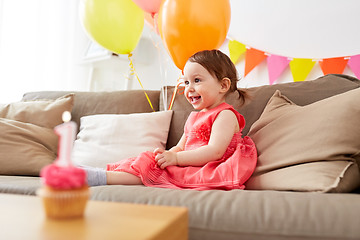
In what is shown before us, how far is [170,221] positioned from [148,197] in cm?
41

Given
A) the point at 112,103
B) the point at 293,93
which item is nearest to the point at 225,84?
the point at 293,93

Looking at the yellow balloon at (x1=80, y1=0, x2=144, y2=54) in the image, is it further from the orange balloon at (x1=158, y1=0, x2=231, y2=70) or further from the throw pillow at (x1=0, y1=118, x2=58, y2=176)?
the throw pillow at (x1=0, y1=118, x2=58, y2=176)

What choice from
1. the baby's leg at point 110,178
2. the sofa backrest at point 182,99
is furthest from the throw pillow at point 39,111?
the baby's leg at point 110,178

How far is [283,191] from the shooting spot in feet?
3.50

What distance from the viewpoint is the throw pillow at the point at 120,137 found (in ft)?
5.34

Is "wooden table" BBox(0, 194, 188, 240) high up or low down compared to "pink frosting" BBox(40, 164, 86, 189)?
down

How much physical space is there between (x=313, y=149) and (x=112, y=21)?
1.30 meters

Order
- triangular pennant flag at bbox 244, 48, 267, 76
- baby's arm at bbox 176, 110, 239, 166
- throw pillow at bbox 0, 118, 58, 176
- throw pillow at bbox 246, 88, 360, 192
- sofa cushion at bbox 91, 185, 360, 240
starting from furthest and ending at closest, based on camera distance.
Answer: triangular pennant flag at bbox 244, 48, 267, 76 → throw pillow at bbox 0, 118, 58, 176 → baby's arm at bbox 176, 110, 239, 166 → throw pillow at bbox 246, 88, 360, 192 → sofa cushion at bbox 91, 185, 360, 240

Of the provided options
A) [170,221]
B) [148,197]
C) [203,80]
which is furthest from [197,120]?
[170,221]

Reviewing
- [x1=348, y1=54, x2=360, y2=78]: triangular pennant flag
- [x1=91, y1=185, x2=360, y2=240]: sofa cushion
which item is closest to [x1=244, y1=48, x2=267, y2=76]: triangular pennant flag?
[x1=348, y1=54, x2=360, y2=78]: triangular pennant flag

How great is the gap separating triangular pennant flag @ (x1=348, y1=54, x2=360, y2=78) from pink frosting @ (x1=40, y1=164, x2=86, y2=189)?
1847 millimetres

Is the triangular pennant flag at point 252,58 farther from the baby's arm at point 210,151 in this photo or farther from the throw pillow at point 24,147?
the throw pillow at point 24,147

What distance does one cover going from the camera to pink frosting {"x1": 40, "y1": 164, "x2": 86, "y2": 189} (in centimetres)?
50

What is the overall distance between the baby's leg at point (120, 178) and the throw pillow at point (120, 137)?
411mm
